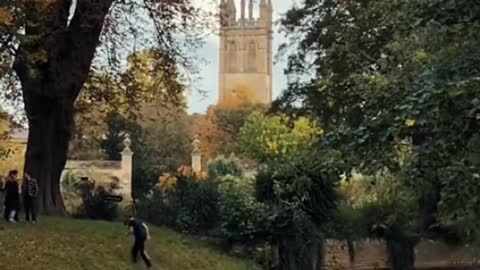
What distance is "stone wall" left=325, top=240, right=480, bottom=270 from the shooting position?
23.0 meters

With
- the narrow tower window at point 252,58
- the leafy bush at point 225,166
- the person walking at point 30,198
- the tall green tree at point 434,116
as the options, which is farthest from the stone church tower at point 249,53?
the tall green tree at point 434,116

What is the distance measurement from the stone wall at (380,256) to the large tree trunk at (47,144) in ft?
25.9

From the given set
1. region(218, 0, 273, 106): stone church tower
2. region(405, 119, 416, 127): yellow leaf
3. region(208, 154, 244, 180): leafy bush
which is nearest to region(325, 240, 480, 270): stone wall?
region(405, 119, 416, 127): yellow leaf

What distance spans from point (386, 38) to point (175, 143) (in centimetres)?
3001

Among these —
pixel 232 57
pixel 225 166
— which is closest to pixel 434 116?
pixel 225 166

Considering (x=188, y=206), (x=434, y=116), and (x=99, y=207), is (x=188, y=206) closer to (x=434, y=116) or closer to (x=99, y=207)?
(x=99, y=207)

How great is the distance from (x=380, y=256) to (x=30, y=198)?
10.0 metres

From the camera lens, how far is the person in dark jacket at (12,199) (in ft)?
63.4

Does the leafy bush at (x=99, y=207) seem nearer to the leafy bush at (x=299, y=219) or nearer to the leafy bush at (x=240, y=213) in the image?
the leafy bush at (x=240, y=213)

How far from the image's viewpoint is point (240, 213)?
22719 millimetres

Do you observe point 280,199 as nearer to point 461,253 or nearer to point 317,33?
point 461,253

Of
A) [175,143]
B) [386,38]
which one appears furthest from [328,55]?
[175,143]

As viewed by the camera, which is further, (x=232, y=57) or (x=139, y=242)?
(x=232, y=57)

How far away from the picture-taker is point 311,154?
9773 millimetres
